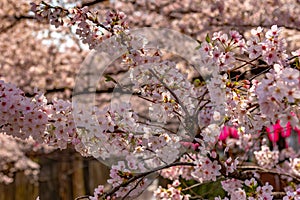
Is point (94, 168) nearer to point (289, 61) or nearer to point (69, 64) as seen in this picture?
point (69, 64)

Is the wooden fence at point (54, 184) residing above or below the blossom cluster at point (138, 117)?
above

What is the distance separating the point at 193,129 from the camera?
274cm

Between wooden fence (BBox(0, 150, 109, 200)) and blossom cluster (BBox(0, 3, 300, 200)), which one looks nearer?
blossom cluster (BBox(0, 3, 300, 200))

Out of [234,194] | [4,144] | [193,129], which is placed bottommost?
[234,194]

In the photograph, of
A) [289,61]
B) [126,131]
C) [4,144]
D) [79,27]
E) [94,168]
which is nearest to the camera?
[289,61]

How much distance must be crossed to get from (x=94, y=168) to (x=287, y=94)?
17181 mm

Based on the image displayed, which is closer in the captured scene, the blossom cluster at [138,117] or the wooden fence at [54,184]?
the blossom cluster at [138,117]

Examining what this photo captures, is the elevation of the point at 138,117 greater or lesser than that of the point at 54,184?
lesser

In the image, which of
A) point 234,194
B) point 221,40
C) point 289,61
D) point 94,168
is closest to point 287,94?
point 289,61

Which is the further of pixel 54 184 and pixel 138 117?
pixel 54 184

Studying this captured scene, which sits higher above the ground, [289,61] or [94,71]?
[94,71]

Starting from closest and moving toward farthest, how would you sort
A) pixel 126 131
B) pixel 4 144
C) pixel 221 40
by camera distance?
1. pixel 221 40
2. pixel 126 131
3. pixel 4 144

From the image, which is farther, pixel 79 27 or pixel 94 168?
pixel 94 168

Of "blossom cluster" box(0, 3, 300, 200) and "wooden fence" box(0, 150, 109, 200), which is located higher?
"wooden fence" box(0, 150, 109, 200)
